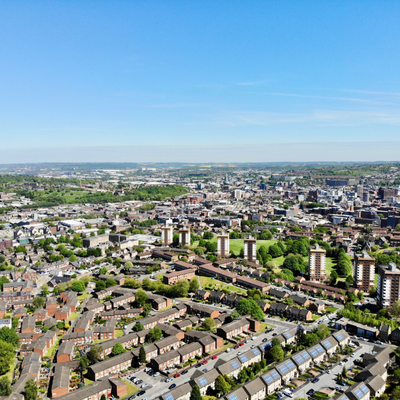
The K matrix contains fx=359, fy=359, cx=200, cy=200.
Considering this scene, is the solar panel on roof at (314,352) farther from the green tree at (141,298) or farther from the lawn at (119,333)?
the green tree at (141,298)

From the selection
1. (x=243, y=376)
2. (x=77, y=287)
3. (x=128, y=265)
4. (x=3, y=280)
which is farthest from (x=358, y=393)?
(x=3, y=280)

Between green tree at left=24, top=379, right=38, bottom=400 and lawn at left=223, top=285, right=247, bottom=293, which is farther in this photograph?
lawn at left=223, top=285, right=247, bottom=293

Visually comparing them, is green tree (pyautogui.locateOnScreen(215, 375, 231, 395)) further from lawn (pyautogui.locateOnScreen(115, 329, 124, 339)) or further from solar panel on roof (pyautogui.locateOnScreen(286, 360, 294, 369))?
lawn (pyautogui.locateOnScreen(115, 329, 124, 339))

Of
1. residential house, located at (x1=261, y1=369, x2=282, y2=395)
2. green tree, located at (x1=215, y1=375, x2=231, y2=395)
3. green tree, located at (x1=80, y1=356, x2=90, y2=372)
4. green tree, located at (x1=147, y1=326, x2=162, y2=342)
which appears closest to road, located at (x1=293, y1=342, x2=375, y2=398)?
residential house, located at (x1=261, y1=369, x2=282, y2=395)

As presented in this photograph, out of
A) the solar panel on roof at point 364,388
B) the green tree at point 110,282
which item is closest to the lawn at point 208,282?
the green tree at point 110,282

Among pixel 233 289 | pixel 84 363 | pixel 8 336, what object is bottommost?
pixel 233 289

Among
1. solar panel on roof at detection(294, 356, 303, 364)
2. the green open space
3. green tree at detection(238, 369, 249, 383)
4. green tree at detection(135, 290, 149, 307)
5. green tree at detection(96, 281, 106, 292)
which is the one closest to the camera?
green tree at detection(238, 369, 249, 383)

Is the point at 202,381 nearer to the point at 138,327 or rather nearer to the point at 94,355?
the point at 94,355
